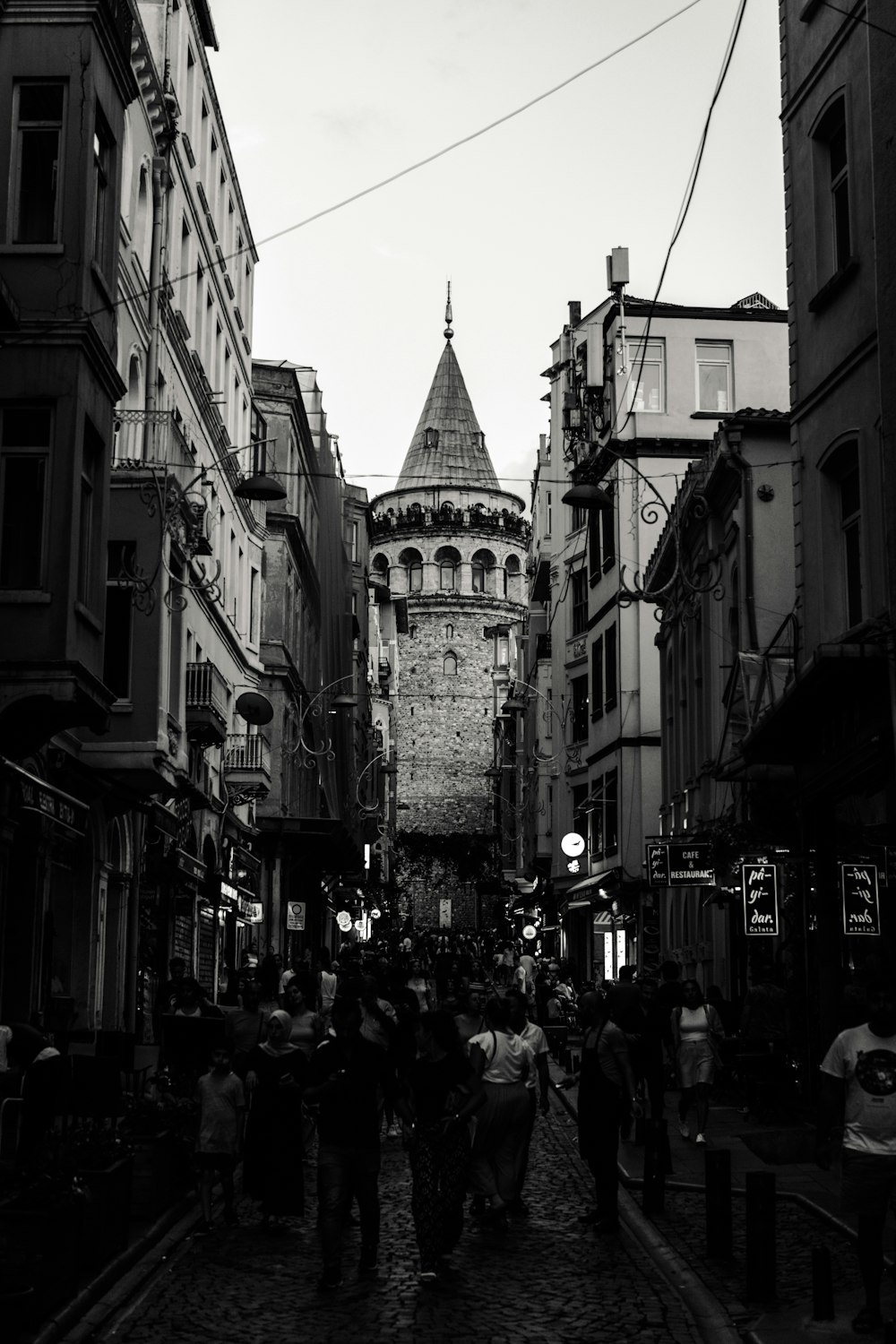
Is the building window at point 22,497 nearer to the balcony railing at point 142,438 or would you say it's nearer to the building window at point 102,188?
the building window at point 102,188

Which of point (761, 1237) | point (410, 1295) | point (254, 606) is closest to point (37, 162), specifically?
point (410, 1295)

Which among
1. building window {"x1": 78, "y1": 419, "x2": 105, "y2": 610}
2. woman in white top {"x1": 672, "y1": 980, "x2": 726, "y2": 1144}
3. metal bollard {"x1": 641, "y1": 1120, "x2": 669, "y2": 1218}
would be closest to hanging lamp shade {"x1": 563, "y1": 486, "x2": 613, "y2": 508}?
building window {"x1": 78, "y1": 419, "x2": 105, "y2": 610}

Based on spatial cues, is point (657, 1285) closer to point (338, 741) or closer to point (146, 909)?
point (146, 909)

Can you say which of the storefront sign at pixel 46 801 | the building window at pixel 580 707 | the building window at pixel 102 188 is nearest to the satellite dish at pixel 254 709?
the building window at pixel 580 707

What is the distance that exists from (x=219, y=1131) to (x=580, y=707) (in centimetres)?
3804

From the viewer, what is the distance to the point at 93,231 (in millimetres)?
18156

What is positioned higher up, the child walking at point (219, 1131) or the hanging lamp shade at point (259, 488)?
the hanging lamp shade at point (259, 488)

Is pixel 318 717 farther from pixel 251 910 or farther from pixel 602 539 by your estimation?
pixel 251 910

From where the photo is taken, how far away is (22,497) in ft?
56.4

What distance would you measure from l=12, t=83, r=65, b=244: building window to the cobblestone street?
959cm

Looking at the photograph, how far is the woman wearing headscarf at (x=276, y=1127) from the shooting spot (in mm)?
12742

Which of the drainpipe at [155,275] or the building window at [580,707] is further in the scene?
the building window at [580,707]

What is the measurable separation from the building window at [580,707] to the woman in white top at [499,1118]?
35.4m

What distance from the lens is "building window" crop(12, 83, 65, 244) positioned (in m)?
17.6
